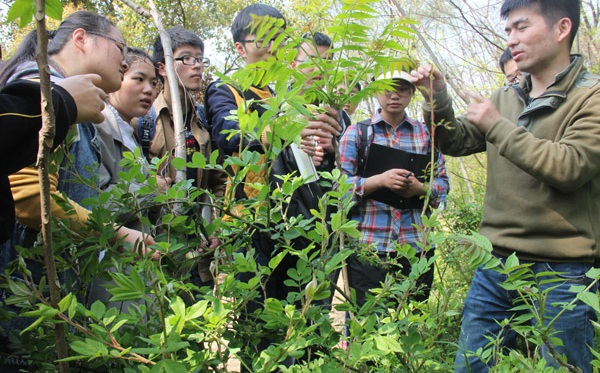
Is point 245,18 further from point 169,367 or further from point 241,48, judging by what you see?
point 169,367

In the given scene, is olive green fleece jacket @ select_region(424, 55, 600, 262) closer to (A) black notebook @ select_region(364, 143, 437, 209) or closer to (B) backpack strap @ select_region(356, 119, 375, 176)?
(A) black notebook @ select_region(364, 143, 437, 209)

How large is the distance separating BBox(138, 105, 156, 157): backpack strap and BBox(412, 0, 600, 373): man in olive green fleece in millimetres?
1669

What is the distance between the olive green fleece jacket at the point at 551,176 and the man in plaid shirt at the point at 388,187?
2.96 feet

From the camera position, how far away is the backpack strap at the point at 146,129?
3.44m

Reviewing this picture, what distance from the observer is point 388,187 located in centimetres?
363

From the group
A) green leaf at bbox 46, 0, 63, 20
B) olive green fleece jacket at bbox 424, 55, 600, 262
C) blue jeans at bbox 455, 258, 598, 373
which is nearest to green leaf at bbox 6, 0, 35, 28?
green leaf at bbox 46, 0, 63, 20

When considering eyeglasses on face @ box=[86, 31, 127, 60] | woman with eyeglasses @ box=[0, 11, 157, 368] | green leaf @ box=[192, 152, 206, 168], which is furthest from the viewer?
eyeglasses on face @ box=[86, 31, 127, 60]

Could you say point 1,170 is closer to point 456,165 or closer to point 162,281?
point 162,281

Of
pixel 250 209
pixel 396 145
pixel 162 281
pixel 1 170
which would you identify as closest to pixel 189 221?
pixel 250 209

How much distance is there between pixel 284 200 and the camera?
153 centimetres

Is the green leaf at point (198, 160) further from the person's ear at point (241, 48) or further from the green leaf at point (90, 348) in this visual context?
the person's ear at point (241, 48)

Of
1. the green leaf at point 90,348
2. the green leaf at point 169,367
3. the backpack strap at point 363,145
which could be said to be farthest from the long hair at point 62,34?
A: the backpack strap at point 363,145

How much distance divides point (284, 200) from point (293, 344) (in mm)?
458

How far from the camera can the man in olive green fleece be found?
243 centimetres
